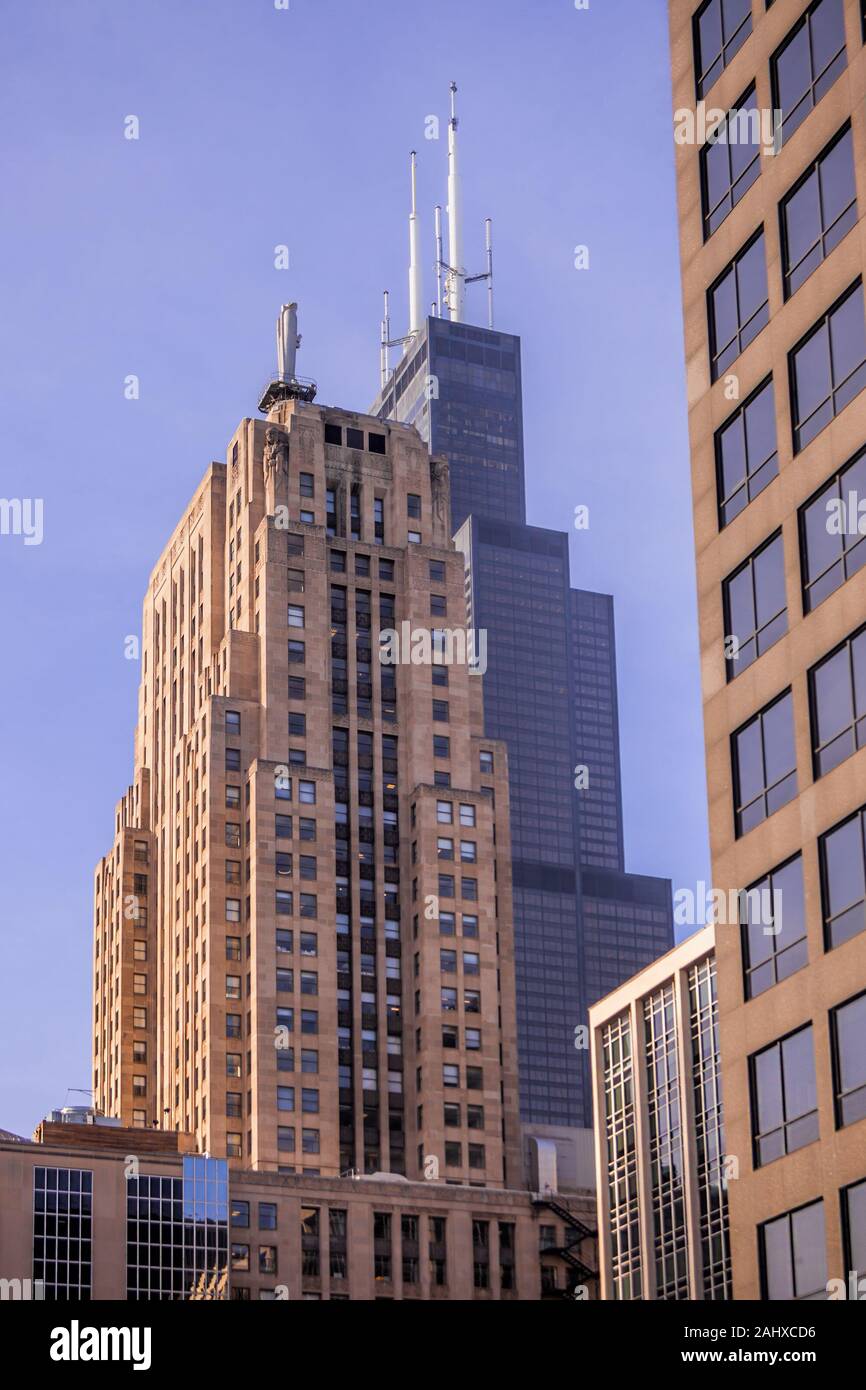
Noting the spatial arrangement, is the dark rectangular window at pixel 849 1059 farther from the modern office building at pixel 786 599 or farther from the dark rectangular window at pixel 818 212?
the dark rectangular window at pixel 818 212

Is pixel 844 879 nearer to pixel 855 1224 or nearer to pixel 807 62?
pixel 855 1224

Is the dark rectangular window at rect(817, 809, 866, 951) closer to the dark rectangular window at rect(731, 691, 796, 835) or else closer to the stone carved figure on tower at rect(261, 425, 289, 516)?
the dark rectangular window at rect(731, 691, 796, 835)

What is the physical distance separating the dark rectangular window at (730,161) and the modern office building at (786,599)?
7cm

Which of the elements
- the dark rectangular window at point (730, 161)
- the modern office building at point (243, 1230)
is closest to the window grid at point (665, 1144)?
the modern office building at point (243, 1230)

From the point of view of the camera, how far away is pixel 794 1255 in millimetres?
48812

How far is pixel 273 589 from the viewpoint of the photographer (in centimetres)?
18088

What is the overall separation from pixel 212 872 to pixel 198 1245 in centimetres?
3335

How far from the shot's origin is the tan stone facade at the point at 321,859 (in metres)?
166

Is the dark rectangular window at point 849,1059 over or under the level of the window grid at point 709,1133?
under

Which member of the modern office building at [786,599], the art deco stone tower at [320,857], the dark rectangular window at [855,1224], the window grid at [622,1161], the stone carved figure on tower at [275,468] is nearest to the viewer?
the dark rectangular window at [855,1224]

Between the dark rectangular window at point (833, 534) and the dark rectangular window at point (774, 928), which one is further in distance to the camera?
the dark rectangular window at point (774, 928)

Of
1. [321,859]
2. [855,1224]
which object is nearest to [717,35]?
[855,1224]

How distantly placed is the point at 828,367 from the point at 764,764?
8.73 metres
